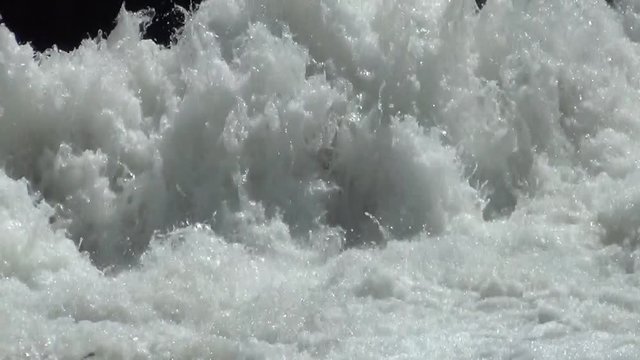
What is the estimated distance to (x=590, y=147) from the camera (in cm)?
809

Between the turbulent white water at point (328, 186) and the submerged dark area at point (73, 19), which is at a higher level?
the submerged dark area at point (73, 19)

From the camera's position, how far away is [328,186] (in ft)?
24.8

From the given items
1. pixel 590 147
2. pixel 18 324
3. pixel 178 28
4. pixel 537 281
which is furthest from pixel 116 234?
pixel 590 147

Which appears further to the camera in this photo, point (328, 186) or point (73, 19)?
point (73, 19)

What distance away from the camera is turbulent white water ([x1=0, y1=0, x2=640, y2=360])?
6.15m

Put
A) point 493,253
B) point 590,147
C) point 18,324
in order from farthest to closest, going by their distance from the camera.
A: point 590,147 < point 493,253 < point 18,324

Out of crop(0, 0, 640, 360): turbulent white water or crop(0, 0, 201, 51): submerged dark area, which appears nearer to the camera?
crop(0, 0, 640, 360): turbulent white water

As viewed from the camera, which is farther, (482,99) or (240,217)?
(482,99)

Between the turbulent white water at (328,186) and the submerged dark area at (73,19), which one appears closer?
the turbulent white water at (328,186)

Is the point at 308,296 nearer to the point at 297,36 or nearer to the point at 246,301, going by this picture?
the point at 246,301

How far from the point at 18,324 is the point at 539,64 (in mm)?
4551

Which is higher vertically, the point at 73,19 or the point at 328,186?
the point at 73,19

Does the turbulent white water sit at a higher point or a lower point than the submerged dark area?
lower

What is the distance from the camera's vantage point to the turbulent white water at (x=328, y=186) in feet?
20.2
